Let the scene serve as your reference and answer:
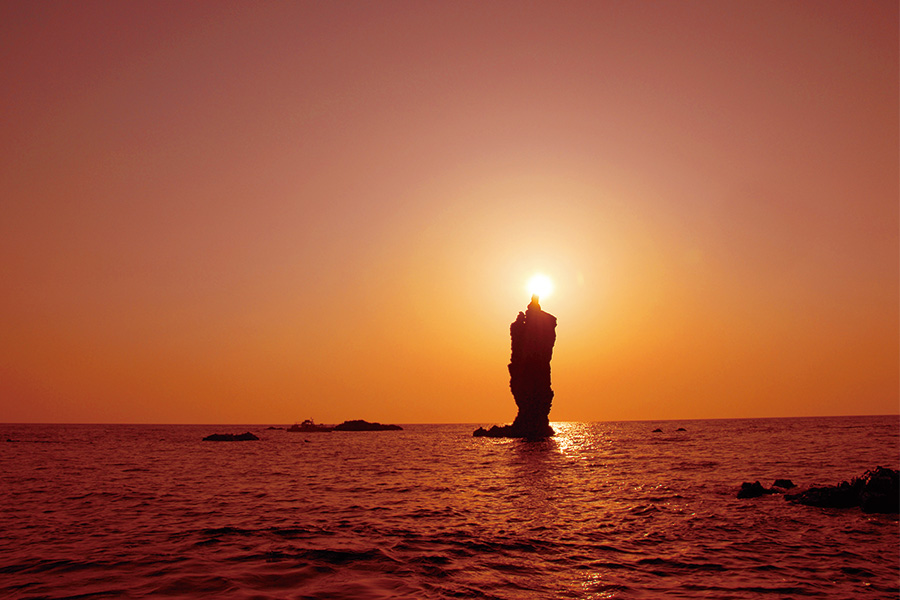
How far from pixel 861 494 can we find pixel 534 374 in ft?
232

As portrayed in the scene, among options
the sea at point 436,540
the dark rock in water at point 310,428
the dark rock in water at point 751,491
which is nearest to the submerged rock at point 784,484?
the dark rock in water at point 751,491

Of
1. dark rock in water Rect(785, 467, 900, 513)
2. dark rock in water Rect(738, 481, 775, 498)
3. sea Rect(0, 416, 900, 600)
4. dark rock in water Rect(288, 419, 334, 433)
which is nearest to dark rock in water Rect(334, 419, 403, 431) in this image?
dark rock in water Rect(288, 419, 334, 433)

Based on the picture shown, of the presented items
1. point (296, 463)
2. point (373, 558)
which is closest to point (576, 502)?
point (373, 558)

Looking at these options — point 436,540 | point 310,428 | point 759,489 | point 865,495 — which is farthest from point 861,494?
point 310,428

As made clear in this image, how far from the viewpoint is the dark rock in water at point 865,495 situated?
75.4 feet

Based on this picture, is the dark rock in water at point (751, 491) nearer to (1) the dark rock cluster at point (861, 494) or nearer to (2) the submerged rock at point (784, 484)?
(1) the dark rock cluster at point (861, 494)

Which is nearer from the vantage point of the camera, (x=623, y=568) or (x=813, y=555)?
(x=623, y=568)

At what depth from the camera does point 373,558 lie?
52.6 ft

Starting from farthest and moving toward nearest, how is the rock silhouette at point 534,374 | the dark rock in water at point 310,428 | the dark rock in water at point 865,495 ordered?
the dark rock in water at point 310,428, the rock silhouette at point 534,374, the dark rock in water at point 865,495

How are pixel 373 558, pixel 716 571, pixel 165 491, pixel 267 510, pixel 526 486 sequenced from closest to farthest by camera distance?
1. pixel 716 571
2. pixel 373 558
3. pixel 267 510
4. pixel 165 491
5. pixel 526 486

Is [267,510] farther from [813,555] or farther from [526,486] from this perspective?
[813,555]

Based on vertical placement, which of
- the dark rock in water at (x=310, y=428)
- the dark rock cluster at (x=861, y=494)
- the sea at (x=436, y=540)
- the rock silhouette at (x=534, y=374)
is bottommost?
the dark rock in water at (x=310, y=428)

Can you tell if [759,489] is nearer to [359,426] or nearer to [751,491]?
[751,491]

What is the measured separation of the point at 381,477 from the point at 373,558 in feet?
72.8
